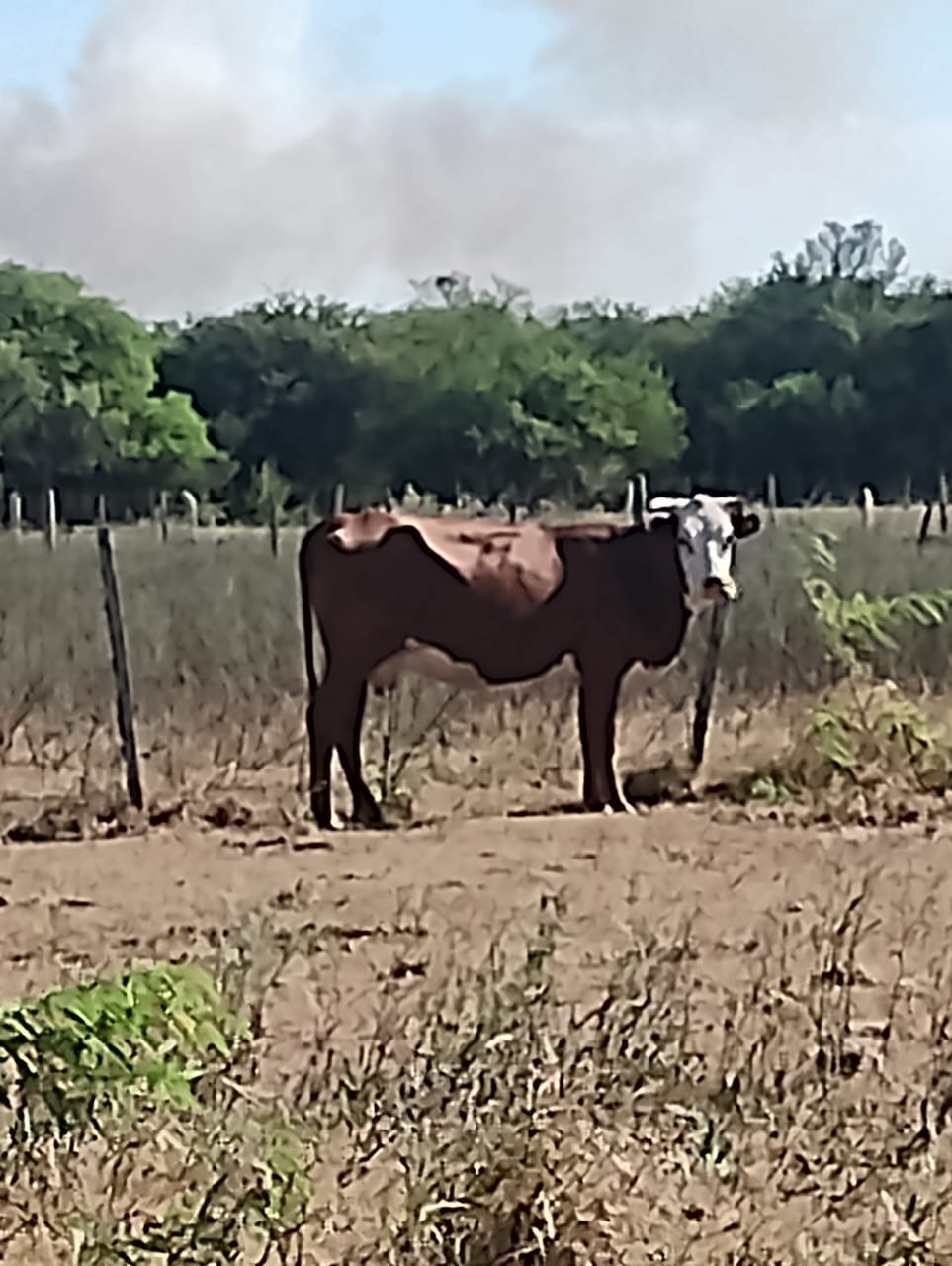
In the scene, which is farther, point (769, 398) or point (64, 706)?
point (769, 398)

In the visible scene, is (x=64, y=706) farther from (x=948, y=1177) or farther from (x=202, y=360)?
(x=202, y=360)

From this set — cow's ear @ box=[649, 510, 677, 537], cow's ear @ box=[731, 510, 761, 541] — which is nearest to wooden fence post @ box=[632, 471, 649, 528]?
cow's ear @ box=[649, 510, 677, 537]

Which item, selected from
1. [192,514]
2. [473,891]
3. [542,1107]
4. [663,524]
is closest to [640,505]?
[663,524]

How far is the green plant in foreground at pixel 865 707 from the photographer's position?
36.9 feet

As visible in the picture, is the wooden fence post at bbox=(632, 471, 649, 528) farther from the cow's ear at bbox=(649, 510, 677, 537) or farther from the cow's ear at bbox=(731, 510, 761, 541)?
the cow's ear at bbox=(731, 510, 761, 541)

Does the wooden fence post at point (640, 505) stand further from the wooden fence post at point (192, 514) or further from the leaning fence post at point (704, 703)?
the wooden fence post at point (192, 514)

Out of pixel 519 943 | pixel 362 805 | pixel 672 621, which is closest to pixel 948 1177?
pixel 519 943

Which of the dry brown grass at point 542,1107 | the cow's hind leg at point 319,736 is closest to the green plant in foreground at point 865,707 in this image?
the cow's hind leg at point 319,736

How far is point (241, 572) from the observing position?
16500mm

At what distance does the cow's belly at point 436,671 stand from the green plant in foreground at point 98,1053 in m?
6.29

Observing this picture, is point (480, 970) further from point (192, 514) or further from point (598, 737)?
point (192, 514)

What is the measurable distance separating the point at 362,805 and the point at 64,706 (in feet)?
9.36

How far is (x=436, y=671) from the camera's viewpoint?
11.4 meters

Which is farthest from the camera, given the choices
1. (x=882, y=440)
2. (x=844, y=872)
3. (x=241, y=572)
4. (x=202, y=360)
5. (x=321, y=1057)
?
(x=202, y=360)
